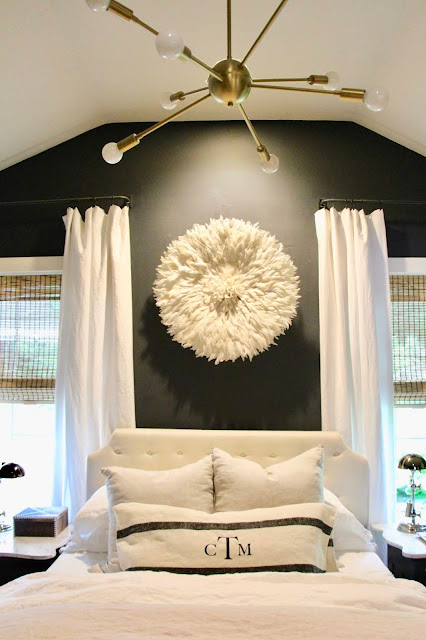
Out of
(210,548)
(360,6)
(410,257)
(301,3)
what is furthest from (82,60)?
(210,548)

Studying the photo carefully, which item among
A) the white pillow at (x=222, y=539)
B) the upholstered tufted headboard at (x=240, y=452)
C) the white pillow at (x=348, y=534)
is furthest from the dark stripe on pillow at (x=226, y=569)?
the upholstered tufted headboard at (x=240, y=452)

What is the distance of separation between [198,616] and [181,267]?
1849mm

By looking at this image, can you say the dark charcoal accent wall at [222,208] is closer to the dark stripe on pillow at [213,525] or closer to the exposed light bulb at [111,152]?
the dark stripe on pillow at [213,525]

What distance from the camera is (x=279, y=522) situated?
2229 millimetres

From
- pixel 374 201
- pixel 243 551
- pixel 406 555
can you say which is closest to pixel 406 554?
pixel 406 555

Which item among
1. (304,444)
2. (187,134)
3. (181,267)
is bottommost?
(304,444)

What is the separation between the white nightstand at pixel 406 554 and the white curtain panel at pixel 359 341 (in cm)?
19

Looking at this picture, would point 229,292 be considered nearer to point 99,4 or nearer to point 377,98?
point 377,98

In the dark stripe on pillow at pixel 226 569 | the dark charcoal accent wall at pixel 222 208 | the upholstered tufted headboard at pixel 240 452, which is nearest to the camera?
the dark stripe on pillow at pixel 226 569

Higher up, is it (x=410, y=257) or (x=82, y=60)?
(x=82, y=60)

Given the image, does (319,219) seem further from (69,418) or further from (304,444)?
(69,418)

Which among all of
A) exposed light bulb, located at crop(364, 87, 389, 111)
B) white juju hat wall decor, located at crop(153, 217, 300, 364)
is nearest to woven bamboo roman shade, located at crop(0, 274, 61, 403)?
white juju hat wall decor, located at crop(153, 217, 300, 364)

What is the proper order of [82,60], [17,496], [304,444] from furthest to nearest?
1. [17,496]
2. [304,444]
3. [82,60]

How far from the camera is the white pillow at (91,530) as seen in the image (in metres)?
2.52
